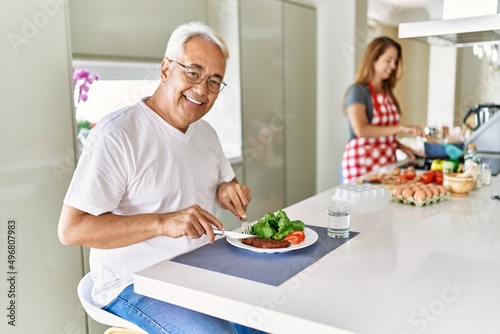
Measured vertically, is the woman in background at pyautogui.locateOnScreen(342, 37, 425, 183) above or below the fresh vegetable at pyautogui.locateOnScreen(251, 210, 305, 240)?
above

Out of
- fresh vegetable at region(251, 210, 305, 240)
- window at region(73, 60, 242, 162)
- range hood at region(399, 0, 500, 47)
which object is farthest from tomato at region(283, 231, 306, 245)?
window at region(73, 60, 242, 162)

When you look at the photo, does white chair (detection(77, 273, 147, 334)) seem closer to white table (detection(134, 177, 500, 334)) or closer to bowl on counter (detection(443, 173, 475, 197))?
white table (detection(134, 177, 500, 334))

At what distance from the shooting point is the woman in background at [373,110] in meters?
2.78

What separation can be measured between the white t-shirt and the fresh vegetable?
0.27m

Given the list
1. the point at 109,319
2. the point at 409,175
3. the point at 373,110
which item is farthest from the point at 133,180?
the point at 373,110

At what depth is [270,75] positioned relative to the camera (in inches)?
138

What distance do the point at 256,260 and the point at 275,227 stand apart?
0.16 m

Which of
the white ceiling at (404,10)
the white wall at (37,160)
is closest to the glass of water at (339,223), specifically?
the white wall at (37,160)

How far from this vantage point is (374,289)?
3.50 feet

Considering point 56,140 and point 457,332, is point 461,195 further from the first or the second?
point 56,140

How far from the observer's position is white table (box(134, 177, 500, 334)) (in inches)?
36.7

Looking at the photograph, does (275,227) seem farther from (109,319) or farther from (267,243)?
(109,319)

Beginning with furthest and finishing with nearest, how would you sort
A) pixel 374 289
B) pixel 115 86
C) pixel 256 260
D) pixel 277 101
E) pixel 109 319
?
pixel 277 101 < pixel 115 86 < pixel 109 319 < pixel 256 260 < pixel 374 289

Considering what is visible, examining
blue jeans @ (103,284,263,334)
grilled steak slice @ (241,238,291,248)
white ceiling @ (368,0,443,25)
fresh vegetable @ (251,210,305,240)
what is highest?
white ceiling @ (368,0,443,25)
